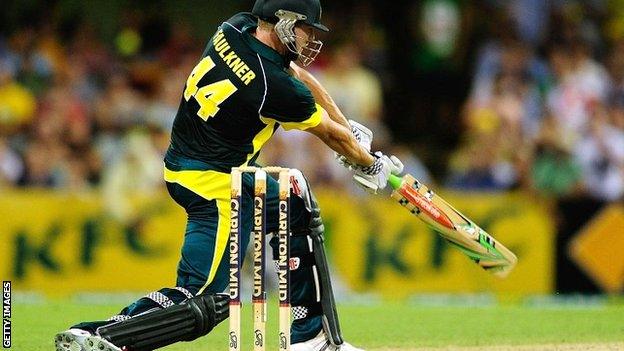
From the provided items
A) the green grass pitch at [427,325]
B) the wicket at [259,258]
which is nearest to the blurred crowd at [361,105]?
the green grass pitch at [427,325]

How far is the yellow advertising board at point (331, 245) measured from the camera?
1086 centimetres

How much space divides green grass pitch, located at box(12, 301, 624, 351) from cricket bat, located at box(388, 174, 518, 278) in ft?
2.08

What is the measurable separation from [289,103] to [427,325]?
309cm

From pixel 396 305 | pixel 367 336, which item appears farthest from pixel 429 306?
pixel 367 336

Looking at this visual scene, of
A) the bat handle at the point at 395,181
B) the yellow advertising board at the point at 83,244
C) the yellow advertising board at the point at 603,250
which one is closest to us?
the bat handle at the point at 395,181

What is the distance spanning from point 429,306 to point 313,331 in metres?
4.18

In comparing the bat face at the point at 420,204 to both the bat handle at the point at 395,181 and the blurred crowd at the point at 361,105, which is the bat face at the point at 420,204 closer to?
the bat handle at the point at 395,181

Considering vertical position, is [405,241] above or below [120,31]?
below

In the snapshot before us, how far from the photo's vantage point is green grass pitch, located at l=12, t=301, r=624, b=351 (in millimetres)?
7117

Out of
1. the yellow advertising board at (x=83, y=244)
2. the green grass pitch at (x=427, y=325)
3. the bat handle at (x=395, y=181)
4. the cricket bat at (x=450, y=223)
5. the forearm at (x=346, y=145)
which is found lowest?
the green grass pitch at (x=427, y=325)

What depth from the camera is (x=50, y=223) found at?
1091cm

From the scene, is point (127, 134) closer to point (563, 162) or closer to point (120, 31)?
point (120, 31)

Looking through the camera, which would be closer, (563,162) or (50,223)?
(50,223)

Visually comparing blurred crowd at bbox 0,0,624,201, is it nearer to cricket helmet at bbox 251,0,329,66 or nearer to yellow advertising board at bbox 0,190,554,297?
yellow advertising board at bbox 0,190,554,297
